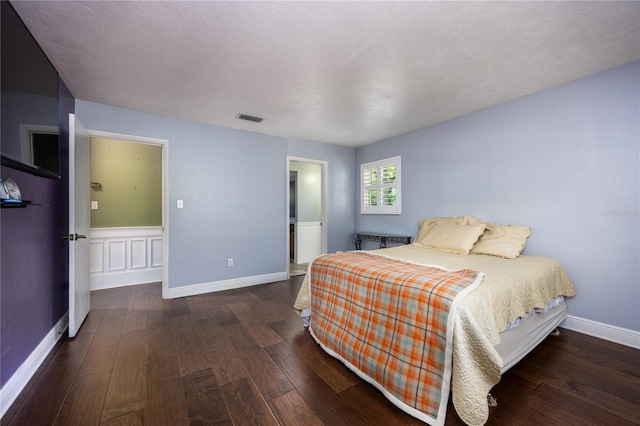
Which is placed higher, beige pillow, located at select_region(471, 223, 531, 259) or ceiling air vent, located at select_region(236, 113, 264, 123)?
ceiling air vent, located at select_region(236, 113, 264, 123)

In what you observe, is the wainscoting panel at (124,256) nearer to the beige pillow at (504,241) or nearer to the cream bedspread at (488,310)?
the cream bedspread at (488,310)

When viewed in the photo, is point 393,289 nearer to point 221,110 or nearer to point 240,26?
point 240,26

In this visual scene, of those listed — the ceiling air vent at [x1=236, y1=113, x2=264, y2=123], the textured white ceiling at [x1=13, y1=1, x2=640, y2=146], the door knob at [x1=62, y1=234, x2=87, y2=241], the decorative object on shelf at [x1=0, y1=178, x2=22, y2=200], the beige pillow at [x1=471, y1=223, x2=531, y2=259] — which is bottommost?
the beige pillow at [x1=471, y1=223, x2=531, y2=259]

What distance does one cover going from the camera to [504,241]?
8.96 feet

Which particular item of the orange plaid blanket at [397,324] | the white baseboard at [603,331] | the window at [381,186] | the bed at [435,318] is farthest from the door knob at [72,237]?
the white baseboard at [603,331]

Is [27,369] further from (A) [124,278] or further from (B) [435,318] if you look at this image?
(B) [435,318]

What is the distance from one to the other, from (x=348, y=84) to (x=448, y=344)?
2.25 m

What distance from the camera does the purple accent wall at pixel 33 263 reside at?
156 centimetres

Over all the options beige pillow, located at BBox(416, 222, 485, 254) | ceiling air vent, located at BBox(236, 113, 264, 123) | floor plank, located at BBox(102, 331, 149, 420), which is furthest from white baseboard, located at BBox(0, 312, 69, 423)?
beige pillow, located at BBox(416, 222, 485, 254)

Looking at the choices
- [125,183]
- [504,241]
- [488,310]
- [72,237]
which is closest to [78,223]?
[72,237]

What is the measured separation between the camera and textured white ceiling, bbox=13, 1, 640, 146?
1.59m

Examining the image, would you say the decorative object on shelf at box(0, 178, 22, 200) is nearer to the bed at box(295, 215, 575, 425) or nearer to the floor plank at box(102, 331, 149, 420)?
the floor plank at box(102, 331, 149, 420)

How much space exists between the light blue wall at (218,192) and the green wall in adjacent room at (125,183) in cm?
111

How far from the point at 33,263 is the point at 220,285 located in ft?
6.74
